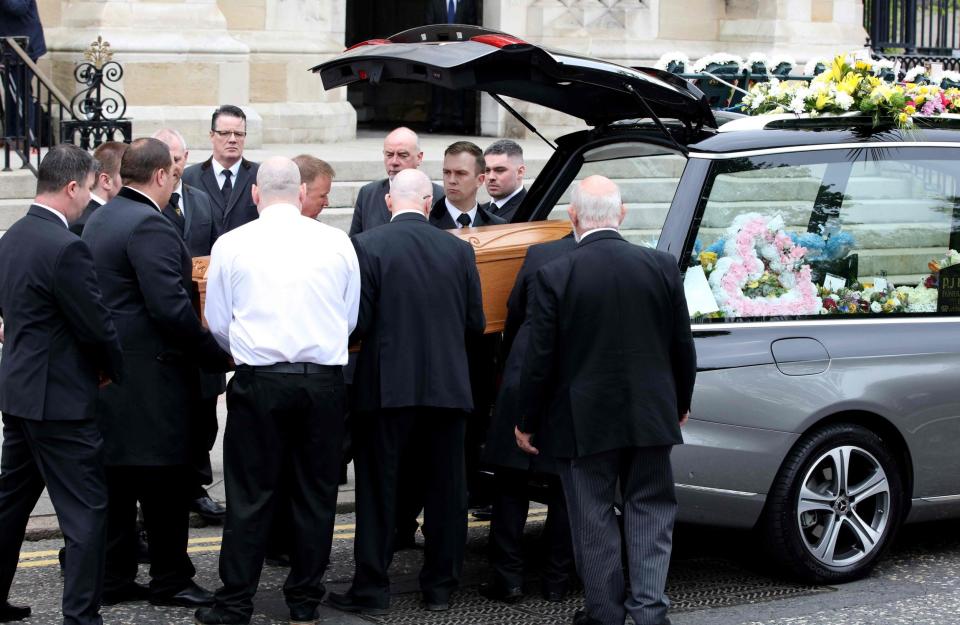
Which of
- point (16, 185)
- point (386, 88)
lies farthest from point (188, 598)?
point (386, 88)

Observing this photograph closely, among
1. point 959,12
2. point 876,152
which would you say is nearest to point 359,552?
point 876,152

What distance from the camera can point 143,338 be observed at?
6137 millimetres

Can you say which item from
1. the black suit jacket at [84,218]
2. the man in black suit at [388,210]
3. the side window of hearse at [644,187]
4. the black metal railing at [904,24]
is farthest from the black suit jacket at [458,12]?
the black suit jacket at [84,218]

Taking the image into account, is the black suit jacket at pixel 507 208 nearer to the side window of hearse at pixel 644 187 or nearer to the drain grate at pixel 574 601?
the side window of hearse at pixel 644 187

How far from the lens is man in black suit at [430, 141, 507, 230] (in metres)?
7.77

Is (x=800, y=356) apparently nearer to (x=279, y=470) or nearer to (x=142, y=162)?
(x=279, y=470)

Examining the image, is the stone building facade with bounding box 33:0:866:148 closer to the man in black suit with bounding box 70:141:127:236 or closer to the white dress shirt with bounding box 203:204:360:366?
the man in black suit with bounding box 70:141:127:236

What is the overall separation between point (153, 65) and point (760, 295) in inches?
366

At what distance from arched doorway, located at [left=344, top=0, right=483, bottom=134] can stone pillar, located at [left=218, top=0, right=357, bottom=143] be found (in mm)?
4538

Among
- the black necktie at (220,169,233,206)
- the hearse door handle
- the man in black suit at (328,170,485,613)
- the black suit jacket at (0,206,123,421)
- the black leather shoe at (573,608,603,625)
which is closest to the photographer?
the black suit jacket at (0,206,123,421)

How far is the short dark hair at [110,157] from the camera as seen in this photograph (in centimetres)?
701

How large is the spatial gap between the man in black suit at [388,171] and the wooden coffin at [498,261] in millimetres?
1277

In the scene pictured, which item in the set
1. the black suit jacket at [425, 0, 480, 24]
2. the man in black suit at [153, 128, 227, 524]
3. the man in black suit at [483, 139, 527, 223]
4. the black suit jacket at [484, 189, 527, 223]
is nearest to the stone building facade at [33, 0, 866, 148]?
the black suit jacket at [425, 0, 480, 24]

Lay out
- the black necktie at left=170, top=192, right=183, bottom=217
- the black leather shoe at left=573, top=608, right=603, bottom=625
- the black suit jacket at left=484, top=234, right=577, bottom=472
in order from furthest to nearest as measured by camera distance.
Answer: the black necktie at left=170, top=192, right=183, bottom=217 → the black suit jacket at left=484, top=234, right=577, bottom=472 → the black leather shoe at left=573, top=608, right=603, bottom=625
